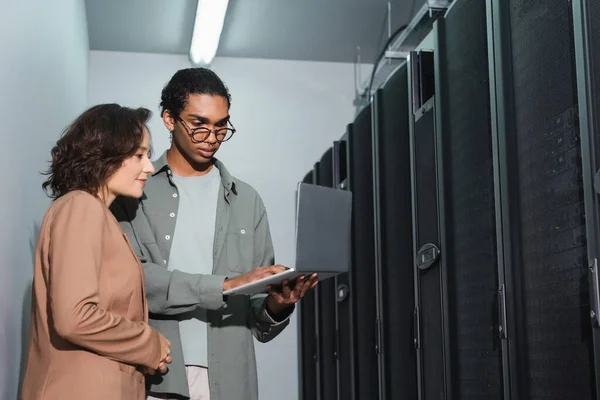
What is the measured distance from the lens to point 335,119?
4.88 m

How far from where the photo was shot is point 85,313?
1408 mm

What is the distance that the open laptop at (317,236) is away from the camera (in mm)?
1652

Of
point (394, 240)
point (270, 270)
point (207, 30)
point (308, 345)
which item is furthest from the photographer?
point (308, 345)

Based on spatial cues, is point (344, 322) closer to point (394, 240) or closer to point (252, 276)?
point (394, 240)

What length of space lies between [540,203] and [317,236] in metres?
0.48

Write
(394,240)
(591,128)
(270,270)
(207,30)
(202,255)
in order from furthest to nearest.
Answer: (207,30) → (394,240) → (202,255) → (270,270) → (591,128)

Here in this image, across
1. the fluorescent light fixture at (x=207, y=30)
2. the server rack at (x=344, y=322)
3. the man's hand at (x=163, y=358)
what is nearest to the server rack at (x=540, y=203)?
the man's hand at (x=163, y=358)

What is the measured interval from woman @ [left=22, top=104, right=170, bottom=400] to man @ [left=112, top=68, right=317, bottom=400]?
0.15m

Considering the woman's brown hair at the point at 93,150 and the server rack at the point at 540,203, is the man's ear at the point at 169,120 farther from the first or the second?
the server rack at the point at 540,203

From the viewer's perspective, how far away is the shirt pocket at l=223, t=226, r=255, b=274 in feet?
6.15

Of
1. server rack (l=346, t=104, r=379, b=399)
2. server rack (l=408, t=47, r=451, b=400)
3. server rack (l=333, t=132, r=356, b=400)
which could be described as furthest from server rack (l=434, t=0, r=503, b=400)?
server rack (l=333, t=132, r=356, b=400)

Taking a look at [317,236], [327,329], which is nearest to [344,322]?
[327,329]

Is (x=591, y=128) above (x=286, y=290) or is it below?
above

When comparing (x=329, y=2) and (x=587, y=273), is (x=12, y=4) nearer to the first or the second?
(x=587, y=273)
